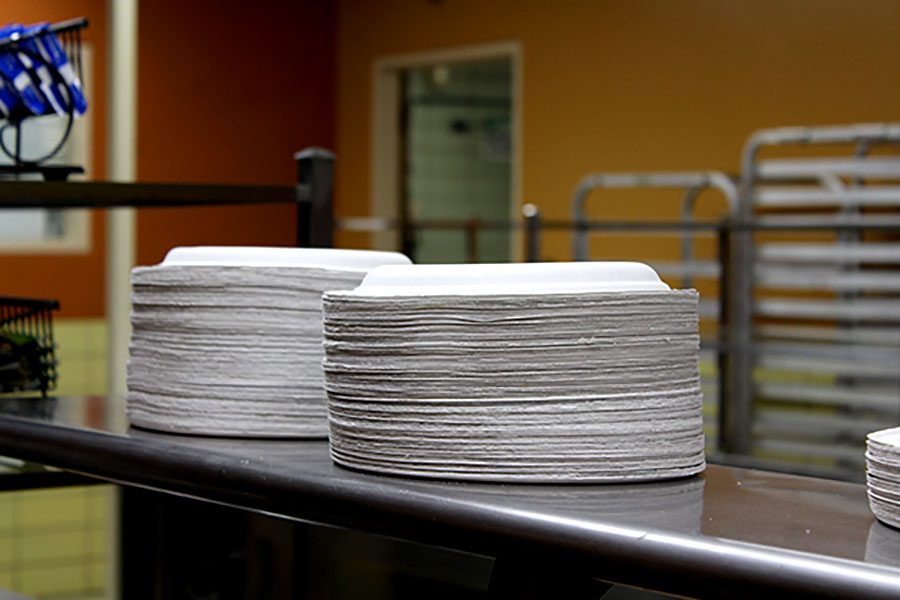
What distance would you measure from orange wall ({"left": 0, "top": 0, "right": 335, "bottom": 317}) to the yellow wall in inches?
21.0

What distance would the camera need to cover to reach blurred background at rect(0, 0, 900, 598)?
5332 mm

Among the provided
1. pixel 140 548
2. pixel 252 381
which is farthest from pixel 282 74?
pixel 252 381

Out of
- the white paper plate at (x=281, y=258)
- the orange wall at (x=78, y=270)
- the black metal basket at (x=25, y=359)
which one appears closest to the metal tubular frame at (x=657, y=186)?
the orange wall at (x=78, y=270)

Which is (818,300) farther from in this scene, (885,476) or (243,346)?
(885,476)

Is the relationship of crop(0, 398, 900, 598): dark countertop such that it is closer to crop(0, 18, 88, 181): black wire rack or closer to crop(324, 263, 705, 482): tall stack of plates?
crop(324, 263, 705, 482): tall stack of plates

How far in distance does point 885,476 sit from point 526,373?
283mm

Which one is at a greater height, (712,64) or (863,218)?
(712,64)

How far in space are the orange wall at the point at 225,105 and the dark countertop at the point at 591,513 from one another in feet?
16.1

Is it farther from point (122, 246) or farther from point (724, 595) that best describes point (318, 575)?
point (122, 246)

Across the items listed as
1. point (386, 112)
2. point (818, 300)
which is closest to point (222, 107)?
point (386, 112)

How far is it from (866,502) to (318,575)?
103 centimetres

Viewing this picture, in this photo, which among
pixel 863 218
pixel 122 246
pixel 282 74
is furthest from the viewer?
pixel 282 74

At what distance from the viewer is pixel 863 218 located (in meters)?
5.62

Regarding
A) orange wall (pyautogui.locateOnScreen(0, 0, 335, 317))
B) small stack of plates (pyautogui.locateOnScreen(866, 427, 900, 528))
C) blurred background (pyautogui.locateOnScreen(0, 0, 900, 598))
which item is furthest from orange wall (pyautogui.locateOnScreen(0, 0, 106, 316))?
small stack of plates (pyautogui.locateOnScreen(866, 427, 900, 528))
